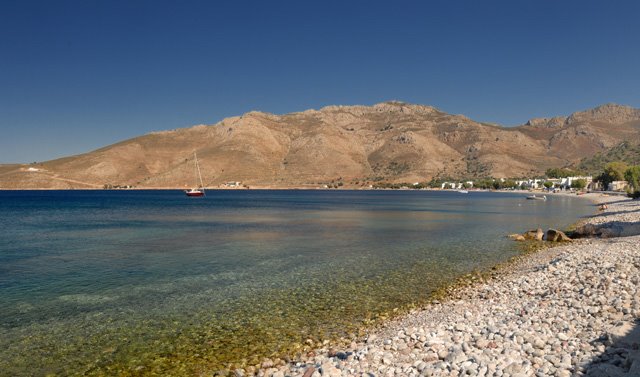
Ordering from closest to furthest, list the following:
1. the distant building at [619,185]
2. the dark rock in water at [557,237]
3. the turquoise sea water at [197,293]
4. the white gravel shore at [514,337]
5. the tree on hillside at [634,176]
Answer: the white gravel shore at [514,337] < the turquoise sea water at [197,293] < the dark rock in water at [557,237] < the tree on hillside at [634,176] < the distant building at [619,185]

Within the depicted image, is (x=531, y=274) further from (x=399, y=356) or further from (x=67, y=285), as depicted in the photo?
(x=67, y=285)

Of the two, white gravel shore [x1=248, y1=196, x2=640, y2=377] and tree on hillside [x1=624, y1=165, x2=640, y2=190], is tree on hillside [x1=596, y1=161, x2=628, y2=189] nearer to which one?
tree on hillside [x1=624, y1=165, x2=640, y2=190]

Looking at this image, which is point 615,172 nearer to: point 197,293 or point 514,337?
point 197,293

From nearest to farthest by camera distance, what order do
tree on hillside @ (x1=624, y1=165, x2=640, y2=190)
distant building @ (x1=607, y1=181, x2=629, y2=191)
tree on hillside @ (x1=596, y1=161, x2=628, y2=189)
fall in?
tree on hillside @ (x1=624, y1=165, x2=640, y2=190), distant building @ (x1=607, y1=181, x2=629, y2=191), tree on hillside @ (x1=596, y1=161, x2=628, y2=189)

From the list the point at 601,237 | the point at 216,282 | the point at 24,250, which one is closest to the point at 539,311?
the point at 216,282

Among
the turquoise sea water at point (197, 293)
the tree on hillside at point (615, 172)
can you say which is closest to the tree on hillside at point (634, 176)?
the tree on hillside at point (615, 172)

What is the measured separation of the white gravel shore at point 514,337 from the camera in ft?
36.8

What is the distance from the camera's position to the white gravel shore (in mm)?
11211

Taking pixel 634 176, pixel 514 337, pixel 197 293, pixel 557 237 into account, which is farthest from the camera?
pixel 634 176

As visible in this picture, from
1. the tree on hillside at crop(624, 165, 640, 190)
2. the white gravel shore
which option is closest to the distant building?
the tree on hillside at crop(624, 165, 640, 190)

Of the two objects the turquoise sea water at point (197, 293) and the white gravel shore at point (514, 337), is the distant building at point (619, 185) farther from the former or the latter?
the white gravel shore at point (514, 337)

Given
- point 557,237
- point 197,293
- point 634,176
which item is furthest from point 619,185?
point 197,293

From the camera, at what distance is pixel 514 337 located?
13.2 meters

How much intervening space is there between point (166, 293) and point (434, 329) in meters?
15.4
